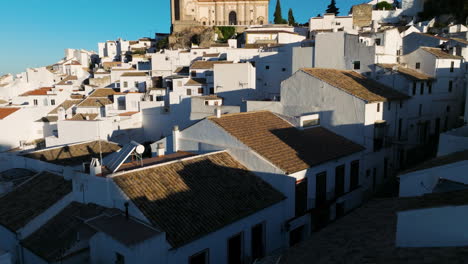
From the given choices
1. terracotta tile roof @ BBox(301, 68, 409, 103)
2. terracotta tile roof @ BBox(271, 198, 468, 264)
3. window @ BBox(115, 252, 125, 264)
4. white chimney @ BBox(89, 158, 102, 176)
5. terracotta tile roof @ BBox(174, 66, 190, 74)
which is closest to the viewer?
terracotta tile roof @ BBox(271, 198, 468, 264)

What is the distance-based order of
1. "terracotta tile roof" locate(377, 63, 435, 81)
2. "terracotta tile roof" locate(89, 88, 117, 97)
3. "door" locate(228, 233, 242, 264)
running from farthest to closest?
"terracotta tile roof" locate(89, 88, 117, 97) < "terracotta tile roof" locate(377, 63, 435, 81) < "door" locate(228, 233, 242, 264)

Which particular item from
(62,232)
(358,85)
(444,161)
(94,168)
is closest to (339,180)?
(358,85)

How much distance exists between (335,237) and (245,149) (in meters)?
6.82

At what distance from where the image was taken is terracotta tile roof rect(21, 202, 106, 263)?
1284 cm

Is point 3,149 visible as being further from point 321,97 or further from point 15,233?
point 321,97

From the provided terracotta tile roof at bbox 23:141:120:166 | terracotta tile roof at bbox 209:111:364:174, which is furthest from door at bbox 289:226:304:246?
terracotta tile roof at bbox 23:141:120:166

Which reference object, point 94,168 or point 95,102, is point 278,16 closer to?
point 95,102

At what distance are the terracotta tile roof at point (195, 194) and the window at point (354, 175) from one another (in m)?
5.92

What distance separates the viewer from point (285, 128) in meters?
20.2

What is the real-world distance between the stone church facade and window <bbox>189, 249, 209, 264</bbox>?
75448mm

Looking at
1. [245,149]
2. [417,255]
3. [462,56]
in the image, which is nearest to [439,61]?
[462,56]

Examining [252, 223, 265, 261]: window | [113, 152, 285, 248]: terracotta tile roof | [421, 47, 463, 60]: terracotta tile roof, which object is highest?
[421, 47, 463, 60]: terracotta tile roof

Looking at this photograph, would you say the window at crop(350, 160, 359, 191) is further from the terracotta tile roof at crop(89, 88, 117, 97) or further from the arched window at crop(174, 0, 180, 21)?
the arched window at crop(174, 0, 180, 21)

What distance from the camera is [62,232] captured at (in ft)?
45.4
